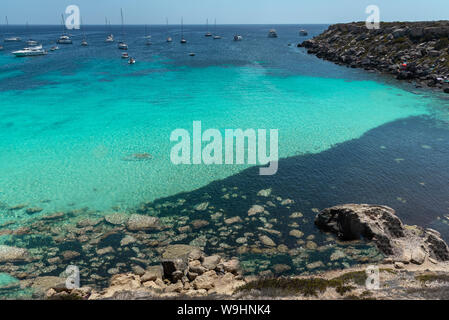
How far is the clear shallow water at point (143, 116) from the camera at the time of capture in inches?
1005

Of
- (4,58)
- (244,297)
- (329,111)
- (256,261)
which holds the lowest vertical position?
(256,261)

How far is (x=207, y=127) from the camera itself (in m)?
38.5

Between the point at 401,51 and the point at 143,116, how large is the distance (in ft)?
223

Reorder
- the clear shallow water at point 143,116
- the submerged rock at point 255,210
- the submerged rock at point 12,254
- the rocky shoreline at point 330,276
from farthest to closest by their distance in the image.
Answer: the clear shallow water at point 143,116 < the submerged rock at point 255,210 < the submerged rock at point 12,254 < the rocky shoreline at point 330,276

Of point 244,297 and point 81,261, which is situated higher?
point 244,297

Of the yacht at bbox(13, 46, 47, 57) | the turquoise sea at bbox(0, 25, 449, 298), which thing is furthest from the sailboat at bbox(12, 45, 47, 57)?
the turquoise sea at bbox(0, 25, 449, 298)

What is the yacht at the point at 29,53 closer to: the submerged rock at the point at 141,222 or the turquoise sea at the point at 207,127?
the turquoise sea at the point at 207,127

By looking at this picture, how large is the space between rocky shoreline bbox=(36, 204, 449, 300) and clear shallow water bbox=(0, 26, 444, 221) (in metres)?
8.16

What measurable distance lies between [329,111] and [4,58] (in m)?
105

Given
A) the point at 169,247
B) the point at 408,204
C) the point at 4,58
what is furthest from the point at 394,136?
the point at 4,58

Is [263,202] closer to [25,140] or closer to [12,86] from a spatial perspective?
[25,140]

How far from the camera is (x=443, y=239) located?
18906mm

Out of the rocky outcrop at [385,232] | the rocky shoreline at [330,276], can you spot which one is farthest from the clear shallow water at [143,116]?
the rocky outcrop at [385,232]

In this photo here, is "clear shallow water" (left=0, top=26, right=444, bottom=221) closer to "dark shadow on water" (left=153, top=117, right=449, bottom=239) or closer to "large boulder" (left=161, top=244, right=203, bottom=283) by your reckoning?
"dark shadow on water" (left=153, top=117, right=449, bottom=239)
